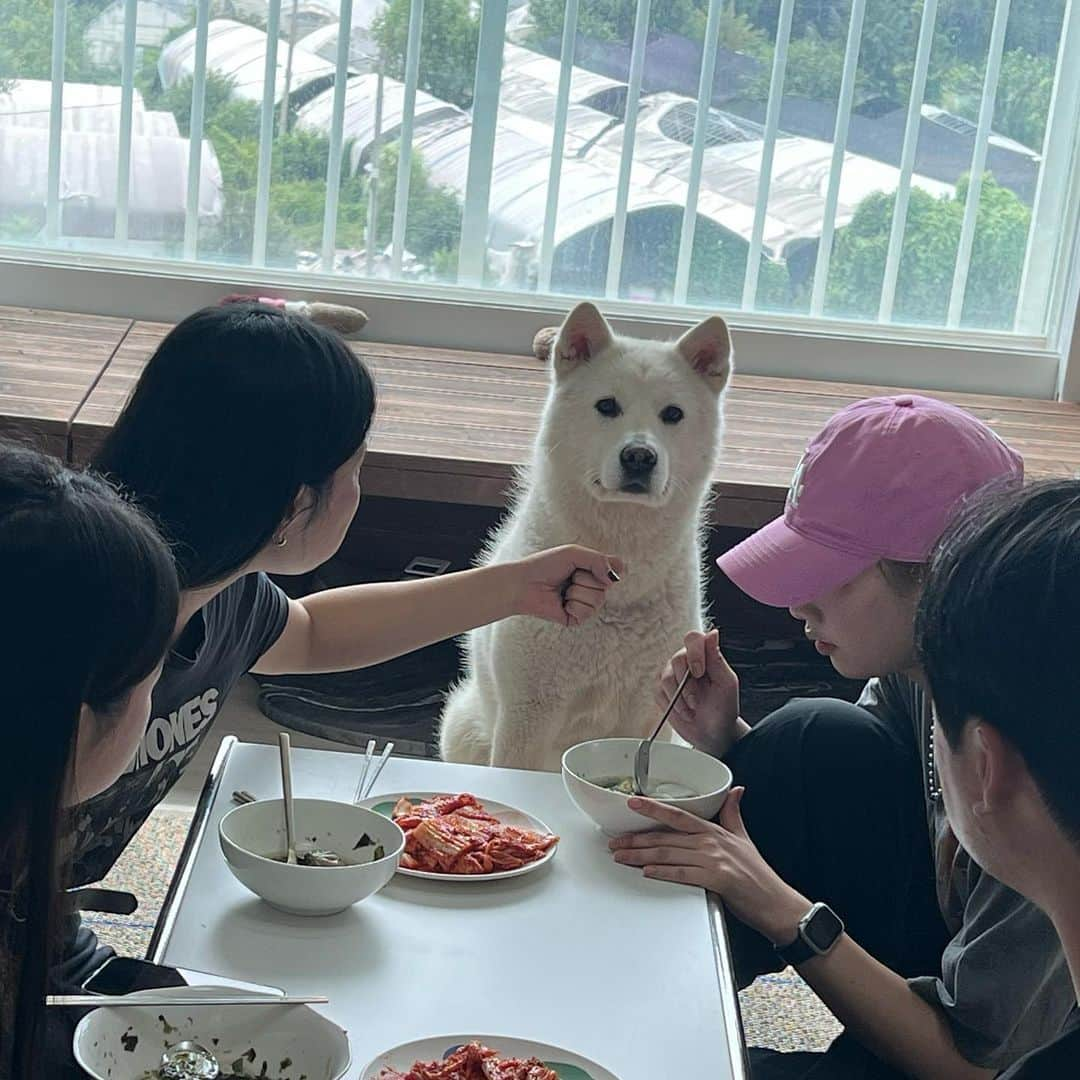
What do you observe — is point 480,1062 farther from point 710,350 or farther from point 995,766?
point 710,350

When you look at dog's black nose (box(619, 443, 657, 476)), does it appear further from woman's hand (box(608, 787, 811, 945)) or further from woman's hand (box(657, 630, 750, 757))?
woman's hand (box(608, 787, 811, 945))

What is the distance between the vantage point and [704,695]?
1763 mm

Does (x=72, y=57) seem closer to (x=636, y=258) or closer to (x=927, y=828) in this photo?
(x=636, y=258)

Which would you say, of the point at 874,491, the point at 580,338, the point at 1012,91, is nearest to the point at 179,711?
the point at 874,491

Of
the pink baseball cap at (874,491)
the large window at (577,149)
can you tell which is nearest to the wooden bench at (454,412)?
the large window at (577,149)

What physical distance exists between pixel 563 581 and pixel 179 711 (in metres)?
0.51

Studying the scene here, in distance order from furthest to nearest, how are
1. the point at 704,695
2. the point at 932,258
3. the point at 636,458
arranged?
the point at 932,258 < the point at 636,458 < the point at 704,695

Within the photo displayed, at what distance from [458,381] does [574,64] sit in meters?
1.04

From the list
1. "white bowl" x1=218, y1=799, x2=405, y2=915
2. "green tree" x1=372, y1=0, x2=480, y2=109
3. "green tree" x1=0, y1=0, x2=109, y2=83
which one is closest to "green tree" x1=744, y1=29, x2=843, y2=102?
"green tree" x1=372, y1=0, x2=480, y2=109

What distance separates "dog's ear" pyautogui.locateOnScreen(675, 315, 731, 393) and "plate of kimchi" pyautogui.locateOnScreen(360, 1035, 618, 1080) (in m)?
1.66

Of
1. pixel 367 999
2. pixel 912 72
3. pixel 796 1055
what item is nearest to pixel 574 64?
pixel 912 72

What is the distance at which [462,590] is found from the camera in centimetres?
180

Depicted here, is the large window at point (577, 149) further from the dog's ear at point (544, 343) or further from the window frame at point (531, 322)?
the dog's ear at point (544, 343)

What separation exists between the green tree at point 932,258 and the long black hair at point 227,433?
3.11 metres
